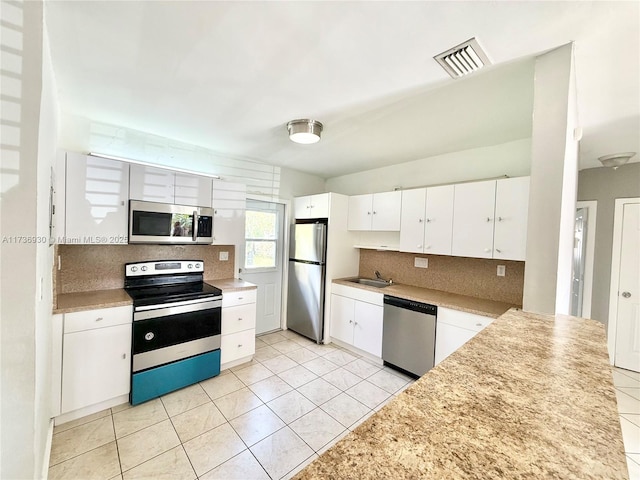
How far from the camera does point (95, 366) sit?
Answer: 2.13 metres

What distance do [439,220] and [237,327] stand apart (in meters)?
2.51

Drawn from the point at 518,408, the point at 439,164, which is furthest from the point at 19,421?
the point at 439,164

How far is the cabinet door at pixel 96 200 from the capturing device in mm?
2252

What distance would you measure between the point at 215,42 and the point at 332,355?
3.26 meters

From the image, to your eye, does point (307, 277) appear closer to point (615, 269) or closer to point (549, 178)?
point (549, 178)

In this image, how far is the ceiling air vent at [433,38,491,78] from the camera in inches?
54.9

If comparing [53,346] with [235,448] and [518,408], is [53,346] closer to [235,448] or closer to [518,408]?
[235,448]

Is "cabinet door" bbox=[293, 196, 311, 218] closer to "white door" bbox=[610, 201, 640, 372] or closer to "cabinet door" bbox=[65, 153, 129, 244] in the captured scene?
"cabinet door" bbox=[65, 153, 129, 244]

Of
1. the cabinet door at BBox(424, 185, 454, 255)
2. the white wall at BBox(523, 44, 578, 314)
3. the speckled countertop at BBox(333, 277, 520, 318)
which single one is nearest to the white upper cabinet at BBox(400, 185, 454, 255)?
the cabinet door at BBox(424, 185, 454, 255)

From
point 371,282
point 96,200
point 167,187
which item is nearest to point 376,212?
point 371,282

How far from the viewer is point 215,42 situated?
1.45m

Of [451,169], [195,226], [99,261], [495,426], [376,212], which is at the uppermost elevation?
[451,169]

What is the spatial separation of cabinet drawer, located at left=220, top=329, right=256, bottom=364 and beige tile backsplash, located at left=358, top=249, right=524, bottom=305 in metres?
1.90

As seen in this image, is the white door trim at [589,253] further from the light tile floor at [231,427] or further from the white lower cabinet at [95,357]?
the white lower cabinet at [95,357]
